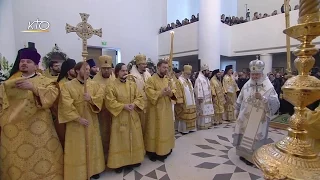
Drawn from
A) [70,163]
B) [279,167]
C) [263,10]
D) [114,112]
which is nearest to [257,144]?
[114,112]

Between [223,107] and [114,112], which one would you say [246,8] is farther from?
[114,112]

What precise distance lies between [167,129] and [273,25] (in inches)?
391

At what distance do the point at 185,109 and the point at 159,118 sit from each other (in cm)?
199

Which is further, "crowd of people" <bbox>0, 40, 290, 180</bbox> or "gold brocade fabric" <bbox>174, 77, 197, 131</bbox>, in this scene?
"gold brocade fabric" <bbox>174, 77, 197, 131</bbox>

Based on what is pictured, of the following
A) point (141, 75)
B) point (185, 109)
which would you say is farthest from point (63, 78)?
point (185, 109)

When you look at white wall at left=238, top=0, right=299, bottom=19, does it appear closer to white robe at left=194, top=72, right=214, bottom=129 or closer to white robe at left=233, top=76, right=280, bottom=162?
white robe at left=194, top=72, right=214, bottom=129

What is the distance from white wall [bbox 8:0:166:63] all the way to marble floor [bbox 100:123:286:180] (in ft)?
28.7

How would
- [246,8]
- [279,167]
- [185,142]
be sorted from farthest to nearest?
1. [246,8]
2. [185,142]
3. [279,167]

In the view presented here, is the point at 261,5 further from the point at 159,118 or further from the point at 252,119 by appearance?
the point at 159,118

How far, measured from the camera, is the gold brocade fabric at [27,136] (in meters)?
2.39

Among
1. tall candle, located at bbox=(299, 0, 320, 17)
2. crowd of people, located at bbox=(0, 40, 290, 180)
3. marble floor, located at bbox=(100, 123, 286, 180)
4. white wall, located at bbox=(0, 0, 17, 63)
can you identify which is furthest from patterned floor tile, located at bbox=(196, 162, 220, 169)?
white wall, located at bbox=(0, 0, 17, 63)

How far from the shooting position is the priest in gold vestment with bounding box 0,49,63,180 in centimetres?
235

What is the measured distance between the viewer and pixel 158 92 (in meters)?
3.90

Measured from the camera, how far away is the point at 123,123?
136 inches
